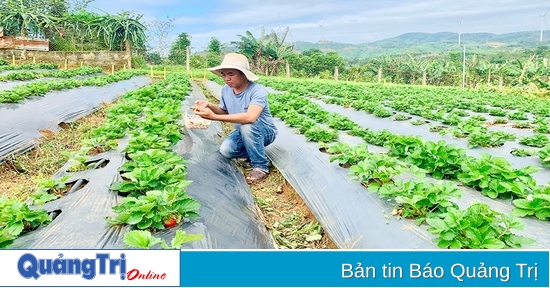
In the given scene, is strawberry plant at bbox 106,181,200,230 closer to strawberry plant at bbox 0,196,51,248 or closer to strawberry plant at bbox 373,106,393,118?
strawberry plant at bbox 0,196,51,248

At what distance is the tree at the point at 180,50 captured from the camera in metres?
33.8

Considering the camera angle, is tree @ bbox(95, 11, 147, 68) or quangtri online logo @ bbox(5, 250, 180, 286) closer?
quangtri online logo @ bbox(5, 250, 180, 286)

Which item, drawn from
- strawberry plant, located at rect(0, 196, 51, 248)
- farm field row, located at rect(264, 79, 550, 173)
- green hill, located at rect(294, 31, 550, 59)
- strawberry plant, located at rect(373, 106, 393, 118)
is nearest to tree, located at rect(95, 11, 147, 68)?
farm field row, located at rect(264, 79, 550, 173)

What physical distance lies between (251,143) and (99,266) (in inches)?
111

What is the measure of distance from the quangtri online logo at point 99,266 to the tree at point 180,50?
32.6m

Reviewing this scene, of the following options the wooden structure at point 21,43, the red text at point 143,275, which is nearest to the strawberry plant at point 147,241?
the red text at point 143,275

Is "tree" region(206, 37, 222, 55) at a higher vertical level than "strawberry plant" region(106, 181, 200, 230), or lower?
higher

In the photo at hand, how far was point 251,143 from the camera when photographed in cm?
480

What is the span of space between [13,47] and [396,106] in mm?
25472

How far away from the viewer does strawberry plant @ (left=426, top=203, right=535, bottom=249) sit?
2.31 meters

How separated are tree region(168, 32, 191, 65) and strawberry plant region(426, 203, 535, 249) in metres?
32.7

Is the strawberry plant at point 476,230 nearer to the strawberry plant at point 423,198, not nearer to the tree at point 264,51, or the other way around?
the strawberry plant at point 423,198

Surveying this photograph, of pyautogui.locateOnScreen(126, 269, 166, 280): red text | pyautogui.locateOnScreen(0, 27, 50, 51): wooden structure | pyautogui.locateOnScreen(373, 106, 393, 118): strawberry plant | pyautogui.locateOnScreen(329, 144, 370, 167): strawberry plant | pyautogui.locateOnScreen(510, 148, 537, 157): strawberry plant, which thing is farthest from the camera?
pyautogui.locateOnScreen(0, 27, 50, 51): wooden structure

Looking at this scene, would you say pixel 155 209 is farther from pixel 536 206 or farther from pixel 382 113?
pixel 382 113
